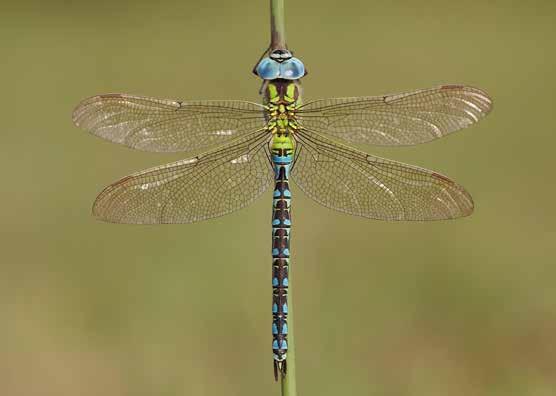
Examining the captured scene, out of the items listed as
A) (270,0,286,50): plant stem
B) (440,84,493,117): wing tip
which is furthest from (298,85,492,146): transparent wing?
(270,0,286,50): plant stem

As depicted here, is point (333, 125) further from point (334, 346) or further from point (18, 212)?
point (18, 212)

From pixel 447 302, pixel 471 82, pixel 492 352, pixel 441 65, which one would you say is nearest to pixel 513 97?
pixel 471 82

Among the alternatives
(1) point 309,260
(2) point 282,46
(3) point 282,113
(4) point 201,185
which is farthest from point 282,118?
(1) point 309,260

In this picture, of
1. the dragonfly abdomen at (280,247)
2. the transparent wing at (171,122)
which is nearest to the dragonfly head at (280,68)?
the transparent wing at (171,122)

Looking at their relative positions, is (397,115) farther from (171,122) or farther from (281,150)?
(171,122)

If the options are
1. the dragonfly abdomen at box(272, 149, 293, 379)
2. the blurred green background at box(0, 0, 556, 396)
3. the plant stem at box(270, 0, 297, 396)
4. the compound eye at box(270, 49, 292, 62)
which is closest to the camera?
the plant stem at box(270, 0, 297, 396)

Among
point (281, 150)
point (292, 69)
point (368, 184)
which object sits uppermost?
point (292, 69)

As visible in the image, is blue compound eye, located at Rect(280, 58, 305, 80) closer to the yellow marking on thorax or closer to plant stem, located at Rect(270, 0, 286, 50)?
the yellow marking on thorax
